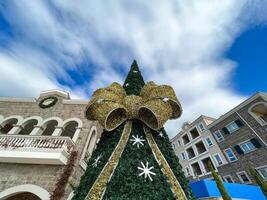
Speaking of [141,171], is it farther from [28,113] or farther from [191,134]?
[191,134]

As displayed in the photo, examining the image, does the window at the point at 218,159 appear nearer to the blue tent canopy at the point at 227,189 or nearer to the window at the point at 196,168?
the window at the point at 196,168

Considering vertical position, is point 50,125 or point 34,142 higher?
point 50,125

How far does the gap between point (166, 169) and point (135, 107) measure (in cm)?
118

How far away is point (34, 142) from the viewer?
7.50 meters

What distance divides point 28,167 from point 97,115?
Answer: 6.81 metres

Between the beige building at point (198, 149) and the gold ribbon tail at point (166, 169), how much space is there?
21993mm

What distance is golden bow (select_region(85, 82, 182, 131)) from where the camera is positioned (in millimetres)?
2668

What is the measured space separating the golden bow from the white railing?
5.55 meters

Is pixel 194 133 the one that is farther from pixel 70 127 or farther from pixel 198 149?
pixel 70 127

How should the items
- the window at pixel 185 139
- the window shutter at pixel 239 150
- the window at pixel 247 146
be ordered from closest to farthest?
1. the window at pixel 247 146
2. the window shutter at pixel 239 150
3. the window at pixel 185 139

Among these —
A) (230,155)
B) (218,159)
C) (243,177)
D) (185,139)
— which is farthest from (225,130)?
(185,139)

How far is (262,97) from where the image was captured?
55.2ft

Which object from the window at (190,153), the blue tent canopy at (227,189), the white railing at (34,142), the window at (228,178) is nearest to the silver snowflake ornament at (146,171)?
the white railing at (34,142)

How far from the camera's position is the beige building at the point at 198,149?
70.2ft
